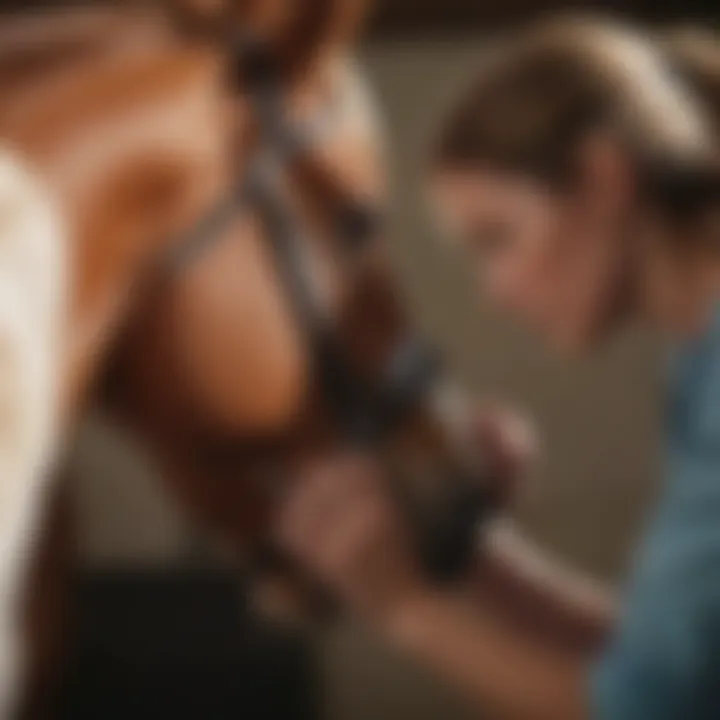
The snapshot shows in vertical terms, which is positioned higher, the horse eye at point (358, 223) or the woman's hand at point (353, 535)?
the horse eye at point (358, 223)

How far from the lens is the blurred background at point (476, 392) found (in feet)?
3.08

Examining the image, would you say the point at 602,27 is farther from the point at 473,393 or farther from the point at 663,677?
the point at 663,677

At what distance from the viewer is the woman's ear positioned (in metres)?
0.95

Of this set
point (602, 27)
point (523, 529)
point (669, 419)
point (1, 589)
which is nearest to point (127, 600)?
point (1, 589)

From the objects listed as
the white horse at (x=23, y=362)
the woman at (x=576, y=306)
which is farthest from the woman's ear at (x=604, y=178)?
the white horse at (x=23, y=362)

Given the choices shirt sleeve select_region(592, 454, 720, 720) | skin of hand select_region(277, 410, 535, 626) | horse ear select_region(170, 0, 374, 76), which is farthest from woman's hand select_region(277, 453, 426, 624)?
horse ear select_region(170, 0, 374, 76)

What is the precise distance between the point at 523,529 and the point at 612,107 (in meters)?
0.26

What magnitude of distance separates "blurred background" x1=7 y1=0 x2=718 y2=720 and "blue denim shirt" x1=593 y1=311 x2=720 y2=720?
0.05 feet

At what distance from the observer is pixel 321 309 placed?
99 centimetres

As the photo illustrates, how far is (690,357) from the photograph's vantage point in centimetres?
94

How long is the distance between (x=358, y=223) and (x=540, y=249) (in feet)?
0.37

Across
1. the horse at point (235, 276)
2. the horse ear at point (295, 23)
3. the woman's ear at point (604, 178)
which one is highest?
the horse ear at point (295, 23)

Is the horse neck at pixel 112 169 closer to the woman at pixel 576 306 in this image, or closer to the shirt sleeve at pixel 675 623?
the woman at pixel 576 306

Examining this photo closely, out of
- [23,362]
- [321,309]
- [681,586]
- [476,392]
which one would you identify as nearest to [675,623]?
[681,586]
